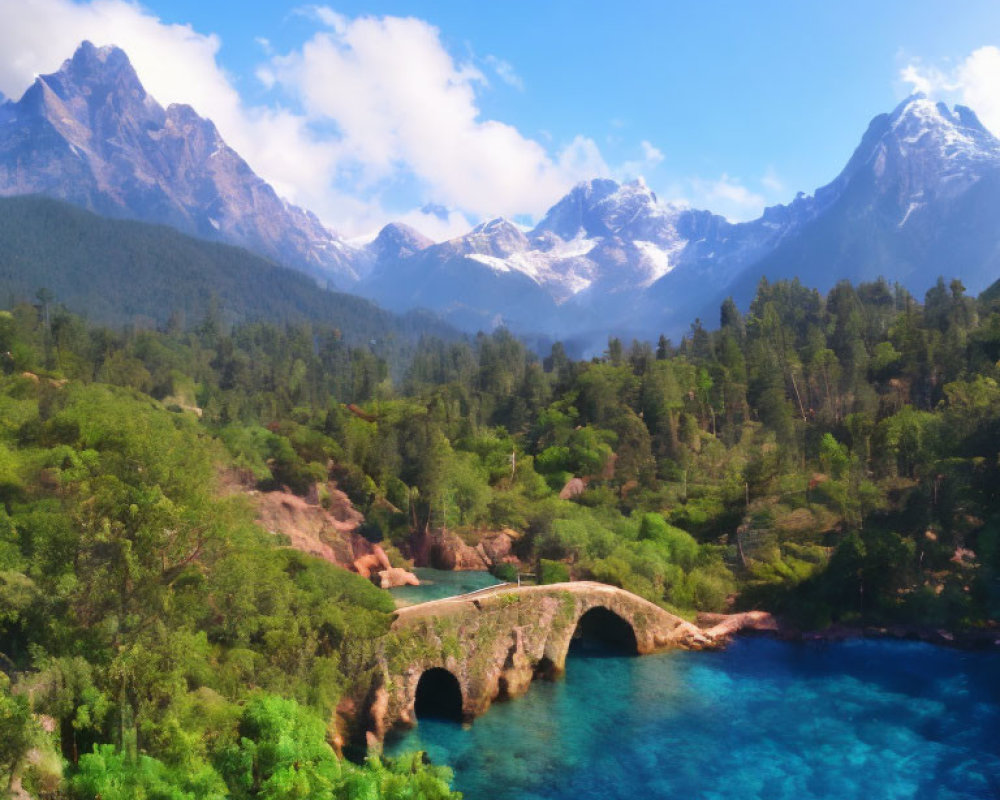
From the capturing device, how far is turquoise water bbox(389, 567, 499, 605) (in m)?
42.9

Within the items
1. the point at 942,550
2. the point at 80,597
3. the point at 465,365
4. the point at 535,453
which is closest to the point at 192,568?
the point at 80,597

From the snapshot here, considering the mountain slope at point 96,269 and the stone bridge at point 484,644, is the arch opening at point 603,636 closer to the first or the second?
the stone bridge at point 484,644

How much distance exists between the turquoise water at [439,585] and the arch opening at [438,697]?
24.3 feet

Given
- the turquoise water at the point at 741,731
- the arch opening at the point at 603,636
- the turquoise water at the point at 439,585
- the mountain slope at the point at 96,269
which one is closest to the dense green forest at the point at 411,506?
the arch opening at the point at 603,636

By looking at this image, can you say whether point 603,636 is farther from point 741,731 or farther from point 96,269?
point 96,269

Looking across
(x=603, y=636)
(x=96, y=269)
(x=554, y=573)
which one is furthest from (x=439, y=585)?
(x=96, y=269)

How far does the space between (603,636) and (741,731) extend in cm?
1114

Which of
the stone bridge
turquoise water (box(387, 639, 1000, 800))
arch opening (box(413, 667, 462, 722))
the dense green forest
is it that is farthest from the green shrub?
arch opening (box(413, 667, 462, 722))

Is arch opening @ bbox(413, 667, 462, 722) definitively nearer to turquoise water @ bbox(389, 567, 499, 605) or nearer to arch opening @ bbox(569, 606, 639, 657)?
turquoise water @ bbox(389, 567, 499, 605)

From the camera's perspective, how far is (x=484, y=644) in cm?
3003

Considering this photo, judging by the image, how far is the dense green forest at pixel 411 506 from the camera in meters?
18.2

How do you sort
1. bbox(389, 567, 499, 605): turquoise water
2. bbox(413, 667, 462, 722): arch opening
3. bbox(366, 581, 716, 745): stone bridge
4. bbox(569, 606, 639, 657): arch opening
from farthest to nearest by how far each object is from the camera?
bbox(389, 567, 499, 605): turquoise water → bbox(569, 606, 639, 657): arch opening → bbox(413, 667, 462, 722): arch opening → bbox(366, 581, 716, 745): stone bridge

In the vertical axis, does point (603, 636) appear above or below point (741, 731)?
above

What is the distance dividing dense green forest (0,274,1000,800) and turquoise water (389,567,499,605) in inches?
145
